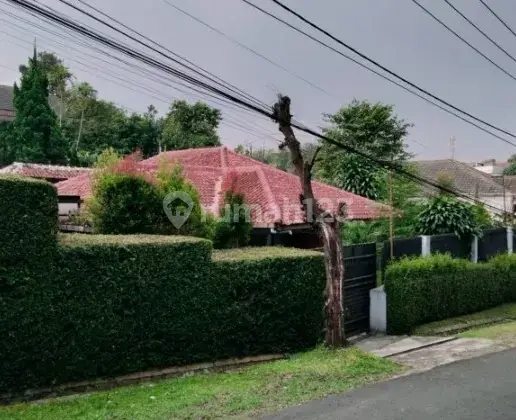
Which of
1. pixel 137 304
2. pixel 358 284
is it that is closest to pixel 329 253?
pixel 358 284

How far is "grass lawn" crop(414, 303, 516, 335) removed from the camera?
1263cm

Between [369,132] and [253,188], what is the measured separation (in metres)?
15.5

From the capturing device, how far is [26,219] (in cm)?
694

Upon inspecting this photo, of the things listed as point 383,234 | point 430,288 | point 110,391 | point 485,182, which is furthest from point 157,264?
point 485,182

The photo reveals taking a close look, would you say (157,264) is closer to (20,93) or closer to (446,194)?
(446,194)

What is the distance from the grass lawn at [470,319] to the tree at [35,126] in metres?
24.4

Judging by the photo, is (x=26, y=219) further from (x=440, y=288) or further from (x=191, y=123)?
(x=191, y=123)

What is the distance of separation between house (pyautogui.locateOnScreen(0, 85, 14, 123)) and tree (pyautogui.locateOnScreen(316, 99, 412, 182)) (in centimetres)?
2898

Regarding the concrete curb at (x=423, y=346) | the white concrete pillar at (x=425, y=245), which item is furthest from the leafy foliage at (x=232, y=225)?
the white concrete pillar at (x=425, y=245)

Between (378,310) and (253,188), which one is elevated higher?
(253,188)

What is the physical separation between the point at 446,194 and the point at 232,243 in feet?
29.0

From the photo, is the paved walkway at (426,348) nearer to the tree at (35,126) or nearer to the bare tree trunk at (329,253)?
the bare tree trunk at (329,253)

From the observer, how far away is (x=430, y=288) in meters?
13.1

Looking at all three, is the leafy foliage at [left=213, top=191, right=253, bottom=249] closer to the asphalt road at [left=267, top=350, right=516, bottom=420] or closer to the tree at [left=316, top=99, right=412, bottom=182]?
the asphalt road at [left=267, top=350, right=516, bottom=420]
